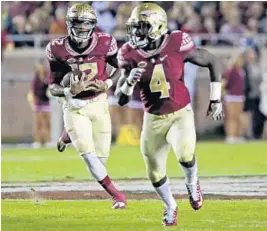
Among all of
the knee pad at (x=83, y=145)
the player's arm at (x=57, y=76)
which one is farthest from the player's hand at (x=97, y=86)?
the knee pad at (x=83, y=145)

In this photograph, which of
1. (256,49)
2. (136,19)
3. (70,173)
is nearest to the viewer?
(136,19)

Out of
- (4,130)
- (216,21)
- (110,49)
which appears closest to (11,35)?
(4,130)

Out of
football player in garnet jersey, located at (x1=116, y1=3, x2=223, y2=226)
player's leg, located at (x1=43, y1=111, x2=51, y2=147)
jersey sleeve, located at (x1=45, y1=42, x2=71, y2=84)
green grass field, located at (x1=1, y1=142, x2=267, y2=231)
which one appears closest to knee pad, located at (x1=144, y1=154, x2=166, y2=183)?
football player in garnet jersey, located at (x1=116, y1=3, x2=223, y2=226)

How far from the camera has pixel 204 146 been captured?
10.3 meters

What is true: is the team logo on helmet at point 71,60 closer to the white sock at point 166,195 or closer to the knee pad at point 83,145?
the knee pad at point 83,145

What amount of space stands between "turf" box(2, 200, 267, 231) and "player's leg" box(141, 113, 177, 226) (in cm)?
8

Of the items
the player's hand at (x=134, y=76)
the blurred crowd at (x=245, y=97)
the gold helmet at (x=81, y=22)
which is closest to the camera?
the player's hand at (x=134, y=76)

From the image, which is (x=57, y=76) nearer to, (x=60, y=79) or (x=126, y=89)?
(x=60, y=79)

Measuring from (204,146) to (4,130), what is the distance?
1921 millimetres

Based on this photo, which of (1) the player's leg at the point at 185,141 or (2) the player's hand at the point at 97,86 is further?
(2) the player's hand at the point at 97,86

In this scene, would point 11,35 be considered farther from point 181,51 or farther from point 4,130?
point 181,51

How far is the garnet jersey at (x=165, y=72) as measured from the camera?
5594 mm

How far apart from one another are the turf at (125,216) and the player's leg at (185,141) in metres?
0.23

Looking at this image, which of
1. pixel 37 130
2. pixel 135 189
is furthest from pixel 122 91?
pixel 37 130
